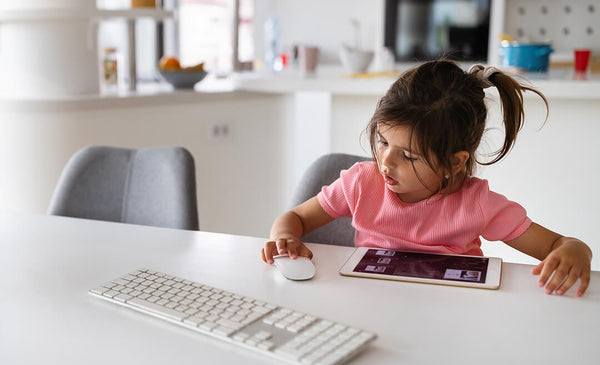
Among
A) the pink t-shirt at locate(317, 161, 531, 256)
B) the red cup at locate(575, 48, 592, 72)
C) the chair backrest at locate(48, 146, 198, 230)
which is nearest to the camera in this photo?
the pink t-shirt at locate(317, 161, 531, 256)

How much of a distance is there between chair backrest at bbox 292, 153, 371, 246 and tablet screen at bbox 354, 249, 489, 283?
0.35 m

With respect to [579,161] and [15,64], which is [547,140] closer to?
[579,161]

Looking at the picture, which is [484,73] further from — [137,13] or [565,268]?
[137,13]

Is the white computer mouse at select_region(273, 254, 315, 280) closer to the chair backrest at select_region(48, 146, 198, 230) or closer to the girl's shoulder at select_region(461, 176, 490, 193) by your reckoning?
the girl's shoulder at select_region(461, 176, 490, 193)

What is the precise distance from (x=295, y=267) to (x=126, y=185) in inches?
32.3

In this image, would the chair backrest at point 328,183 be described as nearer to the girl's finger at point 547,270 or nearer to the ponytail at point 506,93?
the ponytail at point 506,93

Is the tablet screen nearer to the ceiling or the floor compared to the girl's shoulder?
nearer to the floor

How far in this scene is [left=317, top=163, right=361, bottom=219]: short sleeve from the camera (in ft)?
4.24

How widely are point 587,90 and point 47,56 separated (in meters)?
1.78

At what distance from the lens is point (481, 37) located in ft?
13.6

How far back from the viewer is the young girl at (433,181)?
1.14 metres

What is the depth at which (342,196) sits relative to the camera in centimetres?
130

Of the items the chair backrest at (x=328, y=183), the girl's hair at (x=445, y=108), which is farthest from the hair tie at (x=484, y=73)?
the chair backrest at (x=328, y=183)

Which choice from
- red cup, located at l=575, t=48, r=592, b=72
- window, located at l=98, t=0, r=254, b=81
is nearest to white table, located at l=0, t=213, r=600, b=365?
red cup, located at l=575, t=48, r=592, b=72
